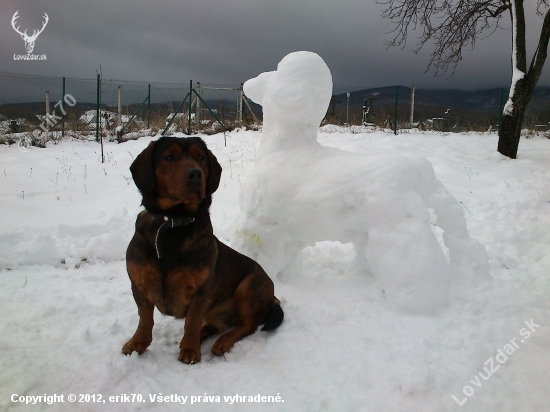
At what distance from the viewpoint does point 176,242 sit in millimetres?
2342

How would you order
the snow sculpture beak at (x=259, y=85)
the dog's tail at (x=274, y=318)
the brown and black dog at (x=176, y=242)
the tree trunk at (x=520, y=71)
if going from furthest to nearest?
the tree trunk at (x=520, y=71)
the snow sculpture beak at (x=259, y=85)
the dog's tail at (x=274, y=318)
the brown and black dog at (x=176, y=242)

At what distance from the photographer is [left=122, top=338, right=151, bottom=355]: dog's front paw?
243 centimetres

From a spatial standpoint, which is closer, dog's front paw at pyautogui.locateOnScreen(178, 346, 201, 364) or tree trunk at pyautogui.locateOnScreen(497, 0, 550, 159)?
dog's front paw at pyautogui.locateOnScreen(178, 346, 201, 364)

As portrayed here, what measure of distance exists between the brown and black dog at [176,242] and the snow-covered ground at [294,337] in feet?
0.94

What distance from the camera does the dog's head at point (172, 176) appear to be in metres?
2.24

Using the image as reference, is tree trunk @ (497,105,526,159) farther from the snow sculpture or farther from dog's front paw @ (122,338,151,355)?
dog's front paw @ (122,338,151,355)

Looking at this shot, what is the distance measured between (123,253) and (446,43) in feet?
34.3

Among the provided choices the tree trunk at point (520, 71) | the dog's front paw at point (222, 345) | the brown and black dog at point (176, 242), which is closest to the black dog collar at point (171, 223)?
the brown and black dog at point (176, 242)

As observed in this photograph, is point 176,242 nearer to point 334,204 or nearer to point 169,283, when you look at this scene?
point 169,283

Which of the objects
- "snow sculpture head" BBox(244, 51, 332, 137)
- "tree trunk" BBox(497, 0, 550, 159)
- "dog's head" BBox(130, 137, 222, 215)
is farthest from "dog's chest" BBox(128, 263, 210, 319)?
"tree trunk" BBox(497, 0, 550, 159)

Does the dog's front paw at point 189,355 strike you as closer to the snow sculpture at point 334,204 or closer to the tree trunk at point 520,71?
the snow sculpture at point 334,204

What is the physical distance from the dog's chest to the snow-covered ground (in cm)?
40

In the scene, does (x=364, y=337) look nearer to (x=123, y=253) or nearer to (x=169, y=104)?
(x=123, y=253)

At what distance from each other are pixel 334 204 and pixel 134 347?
190 cm
